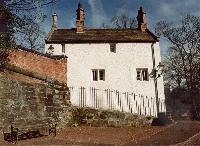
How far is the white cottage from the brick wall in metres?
8.67

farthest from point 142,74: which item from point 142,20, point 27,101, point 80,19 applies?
point 27,101

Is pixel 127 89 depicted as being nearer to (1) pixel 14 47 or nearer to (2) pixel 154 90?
(2) pixel 154 90

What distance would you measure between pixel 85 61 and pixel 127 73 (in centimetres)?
399

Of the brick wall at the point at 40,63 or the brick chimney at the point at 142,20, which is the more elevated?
the brick chimney at the point at 142,20

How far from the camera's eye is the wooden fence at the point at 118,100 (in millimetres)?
26609

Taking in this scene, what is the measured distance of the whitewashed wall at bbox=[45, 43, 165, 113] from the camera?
28125 millimetres

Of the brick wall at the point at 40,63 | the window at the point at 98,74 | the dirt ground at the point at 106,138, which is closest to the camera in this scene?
the dirt ground at the point at 106,138

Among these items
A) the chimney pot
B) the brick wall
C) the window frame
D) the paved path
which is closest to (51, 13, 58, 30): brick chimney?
the chimney pot

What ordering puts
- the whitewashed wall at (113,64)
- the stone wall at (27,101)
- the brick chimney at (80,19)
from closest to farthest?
the stone wall at (27,101) → the whitewashed wall at (113,64) → the brick chimney at (80,19)

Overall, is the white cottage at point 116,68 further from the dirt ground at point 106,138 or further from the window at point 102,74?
the dirt ground at point 106,138

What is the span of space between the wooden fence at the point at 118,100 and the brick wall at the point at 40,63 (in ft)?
26.7

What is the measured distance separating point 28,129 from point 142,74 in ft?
53.8

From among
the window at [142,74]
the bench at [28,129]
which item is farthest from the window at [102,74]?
the bench at [28,129]

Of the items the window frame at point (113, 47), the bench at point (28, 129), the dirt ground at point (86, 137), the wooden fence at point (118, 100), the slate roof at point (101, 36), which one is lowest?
the dirt ground at point (86, 137)
